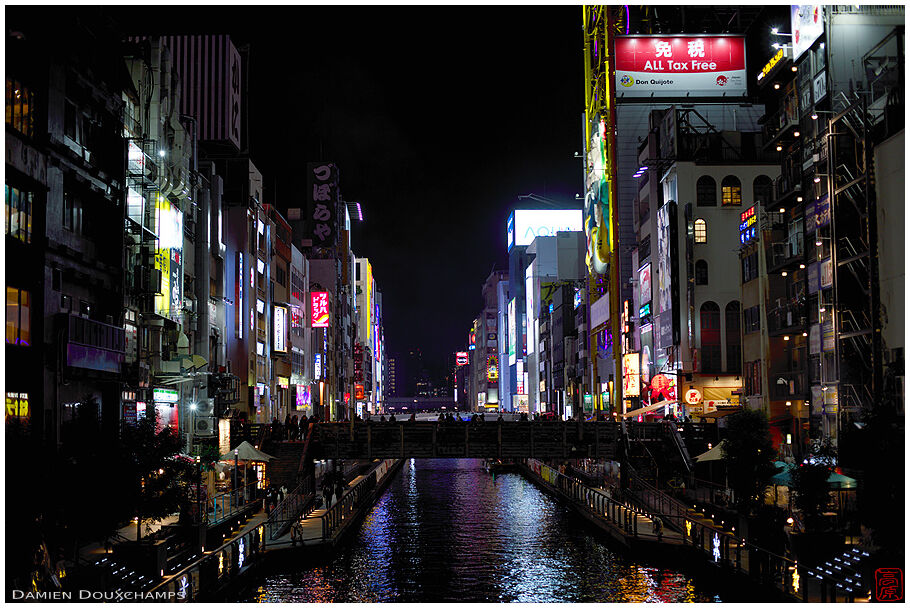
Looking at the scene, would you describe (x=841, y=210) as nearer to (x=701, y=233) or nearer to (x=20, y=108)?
(x=701, y=233)

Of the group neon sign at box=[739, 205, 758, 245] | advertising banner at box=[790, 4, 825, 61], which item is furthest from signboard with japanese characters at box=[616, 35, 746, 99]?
advertising banner at box=[790, 4, 825, 61]

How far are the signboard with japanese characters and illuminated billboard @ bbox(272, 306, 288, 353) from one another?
46.5 metres

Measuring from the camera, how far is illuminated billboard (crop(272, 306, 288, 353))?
97.9 meters

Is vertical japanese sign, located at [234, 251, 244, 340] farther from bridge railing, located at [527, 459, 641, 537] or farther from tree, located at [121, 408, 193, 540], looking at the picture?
tree, located at [121, 408, 193, 540]

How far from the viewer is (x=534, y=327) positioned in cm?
18888

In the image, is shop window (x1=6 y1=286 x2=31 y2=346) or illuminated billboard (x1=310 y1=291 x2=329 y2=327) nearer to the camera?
shop window (x1=6 y1=286 x2=31 y2=346)

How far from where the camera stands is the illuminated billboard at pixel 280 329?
97925mm

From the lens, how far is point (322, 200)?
150 m

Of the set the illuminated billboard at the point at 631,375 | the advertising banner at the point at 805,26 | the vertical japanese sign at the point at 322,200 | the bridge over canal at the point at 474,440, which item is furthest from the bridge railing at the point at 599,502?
the vertical japanese sign at the point at 322,200

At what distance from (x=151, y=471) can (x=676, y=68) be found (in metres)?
92.1

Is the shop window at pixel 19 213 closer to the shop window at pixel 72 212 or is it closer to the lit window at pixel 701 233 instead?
the shop window at pixel 72 212

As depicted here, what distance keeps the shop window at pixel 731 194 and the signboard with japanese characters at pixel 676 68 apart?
28247 millimetres

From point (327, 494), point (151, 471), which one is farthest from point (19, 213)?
point (327, 494)

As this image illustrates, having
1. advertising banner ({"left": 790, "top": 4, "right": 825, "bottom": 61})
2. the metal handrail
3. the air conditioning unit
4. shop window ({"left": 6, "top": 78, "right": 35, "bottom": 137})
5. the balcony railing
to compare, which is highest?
advertising banner ({"left": 790, "top": 4, "right": 825, "bottom": 61})
